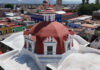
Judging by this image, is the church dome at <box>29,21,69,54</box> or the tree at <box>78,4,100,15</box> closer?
the church dome at <box>29,21,69,54</box>

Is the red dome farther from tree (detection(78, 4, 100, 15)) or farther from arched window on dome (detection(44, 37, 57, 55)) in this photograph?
tree (detection(78, 4, 100, 15))

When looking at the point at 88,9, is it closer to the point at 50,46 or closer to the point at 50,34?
the point at 50,34

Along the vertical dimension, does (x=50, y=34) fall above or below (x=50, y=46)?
above

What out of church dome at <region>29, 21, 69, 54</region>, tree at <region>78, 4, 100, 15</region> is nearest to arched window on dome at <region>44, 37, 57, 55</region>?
church dome at <region>29, 21, 69, 54</region>

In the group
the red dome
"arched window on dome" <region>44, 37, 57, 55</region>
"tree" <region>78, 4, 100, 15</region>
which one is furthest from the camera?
"tree" <region>78, 4, 100, 15</region>

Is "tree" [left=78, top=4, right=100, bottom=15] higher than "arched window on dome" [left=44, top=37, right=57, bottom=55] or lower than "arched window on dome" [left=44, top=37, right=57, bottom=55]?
higher

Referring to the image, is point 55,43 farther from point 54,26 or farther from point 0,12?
point 0,12

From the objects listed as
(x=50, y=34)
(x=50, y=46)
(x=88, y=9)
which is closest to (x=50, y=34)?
(x=50, y=34)

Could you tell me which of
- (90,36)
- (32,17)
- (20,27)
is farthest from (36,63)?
(32,17)

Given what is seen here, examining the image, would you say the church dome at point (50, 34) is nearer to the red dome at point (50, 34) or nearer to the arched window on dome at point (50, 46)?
the red dome at point (50, 34)

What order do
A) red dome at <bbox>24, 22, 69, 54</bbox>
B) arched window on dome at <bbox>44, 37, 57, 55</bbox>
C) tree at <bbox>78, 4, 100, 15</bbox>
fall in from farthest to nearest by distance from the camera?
tree at <bbox>78, 4, 100, 15</bbox>
red dome at <bbox>24, 22, 69, 54</bbox>
arched window on dome at <bbox>44, 37, 57, 55</bbox>

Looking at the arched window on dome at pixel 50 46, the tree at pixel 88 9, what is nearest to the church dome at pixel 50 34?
the arched window on dome at pixel 50 46
